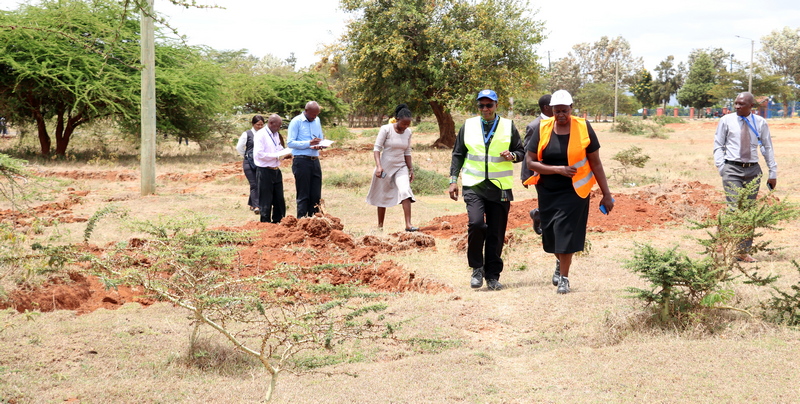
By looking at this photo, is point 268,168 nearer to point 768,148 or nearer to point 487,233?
point 487,233

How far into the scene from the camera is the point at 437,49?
26188mm

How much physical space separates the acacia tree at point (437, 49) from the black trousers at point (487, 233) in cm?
1902

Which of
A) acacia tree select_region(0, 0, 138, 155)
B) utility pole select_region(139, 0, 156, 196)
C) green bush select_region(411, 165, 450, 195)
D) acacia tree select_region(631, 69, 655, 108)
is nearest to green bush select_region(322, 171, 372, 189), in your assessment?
green bush select_region(411, 165, 450, 195)

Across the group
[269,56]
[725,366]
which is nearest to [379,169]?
[725,366]

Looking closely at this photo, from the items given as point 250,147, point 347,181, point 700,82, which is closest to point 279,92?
point 347,181

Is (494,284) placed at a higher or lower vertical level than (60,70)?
lower

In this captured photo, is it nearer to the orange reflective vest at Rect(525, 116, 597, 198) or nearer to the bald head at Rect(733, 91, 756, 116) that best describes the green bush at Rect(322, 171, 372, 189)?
the bald head at Rect(733, 91, 756, 116)

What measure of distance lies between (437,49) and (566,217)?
21.2m

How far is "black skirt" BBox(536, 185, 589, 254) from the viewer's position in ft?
18.8

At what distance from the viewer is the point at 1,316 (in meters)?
5.00

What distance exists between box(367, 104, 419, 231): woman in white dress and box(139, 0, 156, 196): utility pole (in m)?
5.31

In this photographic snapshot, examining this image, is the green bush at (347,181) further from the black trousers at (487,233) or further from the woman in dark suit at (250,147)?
the black trousers at (487,233)

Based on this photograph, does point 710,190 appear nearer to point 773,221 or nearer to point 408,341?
point 773,221

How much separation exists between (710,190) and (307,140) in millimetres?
7242
